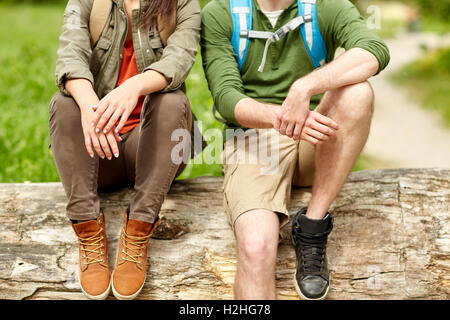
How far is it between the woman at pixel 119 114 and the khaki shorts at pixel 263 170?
310 millimetres

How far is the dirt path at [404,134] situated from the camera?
657cm

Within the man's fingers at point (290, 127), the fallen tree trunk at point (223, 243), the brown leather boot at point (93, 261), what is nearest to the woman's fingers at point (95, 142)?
the brown leather boot at point (93, 261)

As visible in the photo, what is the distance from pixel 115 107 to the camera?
234 centimetres

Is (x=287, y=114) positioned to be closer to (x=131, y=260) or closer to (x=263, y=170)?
(x=263, y=170)

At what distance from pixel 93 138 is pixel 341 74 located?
1.22 m

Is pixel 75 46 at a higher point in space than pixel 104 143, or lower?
higher

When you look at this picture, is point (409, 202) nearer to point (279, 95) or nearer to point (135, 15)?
point (279, 95)

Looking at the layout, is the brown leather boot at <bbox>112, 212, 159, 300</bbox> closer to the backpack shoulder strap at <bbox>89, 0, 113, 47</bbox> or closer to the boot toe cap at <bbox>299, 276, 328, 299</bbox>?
the boot toe cap at <bbox>299, 276, 328, 299</bbox>

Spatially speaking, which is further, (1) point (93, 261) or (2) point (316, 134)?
(1) point (93, 261)

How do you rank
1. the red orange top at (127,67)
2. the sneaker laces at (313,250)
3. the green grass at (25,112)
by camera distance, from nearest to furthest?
1. the sneaker laces at (313,250)
2. the red orange top at (127,67)
3. the green grass at (25,112)

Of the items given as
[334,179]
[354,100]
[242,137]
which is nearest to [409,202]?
[334,179]

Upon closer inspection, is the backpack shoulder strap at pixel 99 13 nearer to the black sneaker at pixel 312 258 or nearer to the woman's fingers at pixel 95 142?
the woman's fingers at pixel 95 142

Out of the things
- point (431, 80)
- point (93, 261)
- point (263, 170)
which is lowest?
point (93, 261)

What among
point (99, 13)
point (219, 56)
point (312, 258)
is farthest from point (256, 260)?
point (99, 13)
